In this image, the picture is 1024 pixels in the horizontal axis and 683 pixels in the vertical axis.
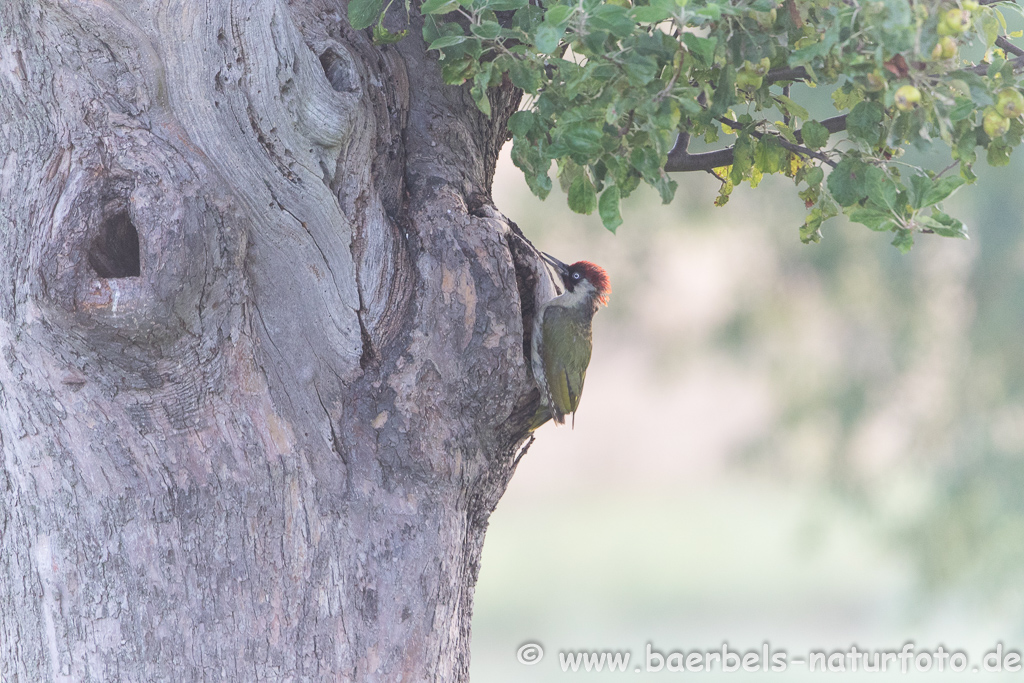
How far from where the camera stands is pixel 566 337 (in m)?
2.26

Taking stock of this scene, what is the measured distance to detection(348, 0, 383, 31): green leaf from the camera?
4.83 ft

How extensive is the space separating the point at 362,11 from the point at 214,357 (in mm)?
652

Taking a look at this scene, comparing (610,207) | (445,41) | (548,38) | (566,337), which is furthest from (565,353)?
(548,38)

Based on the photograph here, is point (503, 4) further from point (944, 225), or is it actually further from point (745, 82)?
point (944, 225)

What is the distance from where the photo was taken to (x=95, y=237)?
4.42 feet

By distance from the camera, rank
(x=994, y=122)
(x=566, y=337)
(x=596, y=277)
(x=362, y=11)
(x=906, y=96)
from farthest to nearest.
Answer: (x=596, y=277)
(x=566, y=337)
(x=362, y=11)
(x=994, y=122)
(x=906, y=96)

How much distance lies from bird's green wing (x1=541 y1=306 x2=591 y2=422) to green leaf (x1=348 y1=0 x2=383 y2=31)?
799mm

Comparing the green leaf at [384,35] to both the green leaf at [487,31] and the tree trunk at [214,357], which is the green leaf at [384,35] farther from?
the green leaf at [487,31]

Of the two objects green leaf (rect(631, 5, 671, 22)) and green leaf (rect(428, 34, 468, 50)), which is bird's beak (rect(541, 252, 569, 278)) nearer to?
green leaf (rect(428, 34, 468, 50))

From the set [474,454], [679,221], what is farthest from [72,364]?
[679,221]

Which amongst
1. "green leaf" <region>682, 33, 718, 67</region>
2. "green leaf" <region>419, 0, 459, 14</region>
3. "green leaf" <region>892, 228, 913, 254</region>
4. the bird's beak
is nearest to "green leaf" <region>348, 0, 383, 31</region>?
"green leaf" <region>419, 0, 459, 14</region>

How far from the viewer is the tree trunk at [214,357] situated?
1.39 metres

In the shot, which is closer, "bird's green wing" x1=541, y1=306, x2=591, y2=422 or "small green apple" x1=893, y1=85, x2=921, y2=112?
"small green apple" x1=893, y1=85, x2=921, y2=112

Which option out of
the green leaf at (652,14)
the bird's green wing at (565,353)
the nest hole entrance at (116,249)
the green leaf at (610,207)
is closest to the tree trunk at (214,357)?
the nest hole entrance at (116,249)
